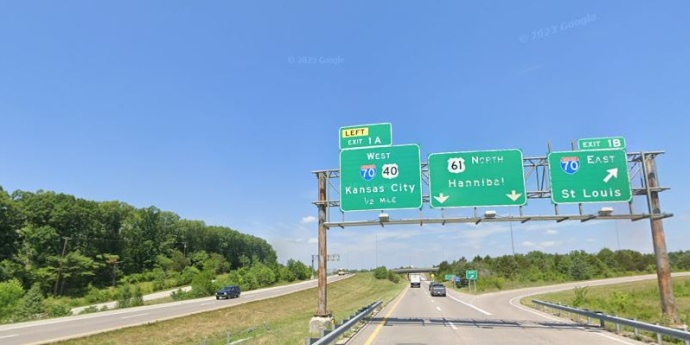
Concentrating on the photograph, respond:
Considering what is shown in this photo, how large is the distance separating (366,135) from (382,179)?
2114mm

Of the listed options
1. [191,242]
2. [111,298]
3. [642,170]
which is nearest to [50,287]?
[111,298]

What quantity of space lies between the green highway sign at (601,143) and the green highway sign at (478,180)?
294 cm

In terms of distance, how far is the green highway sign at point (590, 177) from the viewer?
17.5 m

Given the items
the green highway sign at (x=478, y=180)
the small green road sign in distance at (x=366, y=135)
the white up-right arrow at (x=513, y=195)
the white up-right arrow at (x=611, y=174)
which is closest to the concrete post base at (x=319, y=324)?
the green highway sign at (x=478, y=180)

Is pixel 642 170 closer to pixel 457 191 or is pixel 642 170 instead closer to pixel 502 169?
pixel 502 169

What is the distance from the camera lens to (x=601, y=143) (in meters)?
18.6

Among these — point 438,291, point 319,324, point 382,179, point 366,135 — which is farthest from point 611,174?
point 438,291

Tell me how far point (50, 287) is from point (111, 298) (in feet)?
80.4

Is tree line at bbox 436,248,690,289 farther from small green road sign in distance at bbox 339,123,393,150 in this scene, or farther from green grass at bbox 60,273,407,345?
small green road sign in distance at bbox 339,123,393,150

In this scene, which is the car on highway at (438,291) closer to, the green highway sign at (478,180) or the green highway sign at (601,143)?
the green highway sign at (601,143)

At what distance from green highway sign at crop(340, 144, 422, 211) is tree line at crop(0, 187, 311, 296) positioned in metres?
64.7

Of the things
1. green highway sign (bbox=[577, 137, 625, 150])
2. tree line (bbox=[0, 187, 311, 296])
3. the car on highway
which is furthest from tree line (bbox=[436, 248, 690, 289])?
green highway sign (bbox=[577, 137, 625, 150])

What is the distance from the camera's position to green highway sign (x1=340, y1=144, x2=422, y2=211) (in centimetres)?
1859

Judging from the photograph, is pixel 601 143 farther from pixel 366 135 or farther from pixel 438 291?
pixel 438 291
